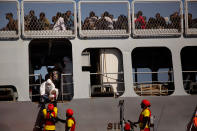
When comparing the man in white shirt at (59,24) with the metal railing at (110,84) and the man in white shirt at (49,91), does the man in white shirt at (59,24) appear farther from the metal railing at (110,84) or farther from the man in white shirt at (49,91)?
the metal railing at (110,84)

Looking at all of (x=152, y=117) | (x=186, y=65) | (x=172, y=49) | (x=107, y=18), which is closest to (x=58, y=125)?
(x=152, y=117)

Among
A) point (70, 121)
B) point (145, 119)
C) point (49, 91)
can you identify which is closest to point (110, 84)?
point (49, 91)

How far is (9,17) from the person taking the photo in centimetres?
1131

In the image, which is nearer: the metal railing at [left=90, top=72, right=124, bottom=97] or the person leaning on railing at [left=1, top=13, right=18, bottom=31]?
the person leaning on railing at [left=1, top=13, right=18, bottom=31]

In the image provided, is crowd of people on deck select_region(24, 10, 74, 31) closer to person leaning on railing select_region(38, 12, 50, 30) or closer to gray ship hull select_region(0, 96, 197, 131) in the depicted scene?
person leaning on railing select_region(38, 12, 50, 30)

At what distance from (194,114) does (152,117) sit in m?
1.59

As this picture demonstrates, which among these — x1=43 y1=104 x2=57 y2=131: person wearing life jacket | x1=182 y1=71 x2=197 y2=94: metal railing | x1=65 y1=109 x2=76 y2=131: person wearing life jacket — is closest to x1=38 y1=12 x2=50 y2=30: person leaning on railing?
x1=43 y1=104 x2=57 y2=131: person wearing life jacket

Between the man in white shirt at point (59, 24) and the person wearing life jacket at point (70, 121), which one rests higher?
the man in white shirt at point (59, 24)

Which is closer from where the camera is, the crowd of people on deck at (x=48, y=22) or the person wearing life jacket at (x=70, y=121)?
the person wearing life jacket at (x=70, y=121)

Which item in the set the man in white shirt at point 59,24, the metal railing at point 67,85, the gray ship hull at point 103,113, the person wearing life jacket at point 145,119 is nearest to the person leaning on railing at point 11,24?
the man in white shirt at point 59,24

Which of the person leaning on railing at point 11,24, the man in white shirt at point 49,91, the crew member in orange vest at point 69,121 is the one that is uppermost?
the person leaning on railing at point 11,24

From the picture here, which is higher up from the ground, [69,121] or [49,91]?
[49,91]

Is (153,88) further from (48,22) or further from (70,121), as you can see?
(48,22)

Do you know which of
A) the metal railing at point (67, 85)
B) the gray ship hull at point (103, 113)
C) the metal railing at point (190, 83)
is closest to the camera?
the gray ship hull at point (103, 113)
